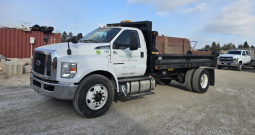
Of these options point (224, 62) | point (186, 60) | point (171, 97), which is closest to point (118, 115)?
point (171, 97)

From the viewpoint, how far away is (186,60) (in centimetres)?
727

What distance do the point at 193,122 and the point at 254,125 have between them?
4.51 feet

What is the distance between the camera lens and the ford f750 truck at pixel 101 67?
→ 13.5 ft

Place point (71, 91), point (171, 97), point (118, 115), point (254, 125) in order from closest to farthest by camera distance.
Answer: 1. point (71, 91)
2. point (254, 125)
3. point (118, 115)
4. point (171, 97)

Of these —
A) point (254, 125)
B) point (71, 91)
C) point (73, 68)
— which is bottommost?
point (254, 125)

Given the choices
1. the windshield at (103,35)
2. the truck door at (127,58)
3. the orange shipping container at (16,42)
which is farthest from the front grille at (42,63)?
the orange shipping container at (16,42)

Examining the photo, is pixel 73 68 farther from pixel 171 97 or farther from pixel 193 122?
pixel 171 97

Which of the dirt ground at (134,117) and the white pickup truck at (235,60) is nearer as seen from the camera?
the dirt ground at (134,117)

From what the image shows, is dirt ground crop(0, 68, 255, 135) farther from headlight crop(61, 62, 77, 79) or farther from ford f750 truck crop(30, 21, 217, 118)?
headlight crop(61, 62, 77, 79)

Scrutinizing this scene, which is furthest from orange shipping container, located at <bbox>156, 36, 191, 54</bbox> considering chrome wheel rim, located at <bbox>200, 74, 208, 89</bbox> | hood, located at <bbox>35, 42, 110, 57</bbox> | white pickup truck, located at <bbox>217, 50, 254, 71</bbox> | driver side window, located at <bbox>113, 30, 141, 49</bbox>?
white pickup truck, located at <bbox>217, 50, 254, 71</bbox>

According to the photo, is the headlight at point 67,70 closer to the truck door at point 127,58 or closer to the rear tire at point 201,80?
the truck door at point 127,58

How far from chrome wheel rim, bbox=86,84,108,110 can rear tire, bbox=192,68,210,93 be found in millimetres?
4331

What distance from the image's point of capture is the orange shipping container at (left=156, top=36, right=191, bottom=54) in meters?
7.16

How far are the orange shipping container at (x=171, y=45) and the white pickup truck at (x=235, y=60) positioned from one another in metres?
13.3
